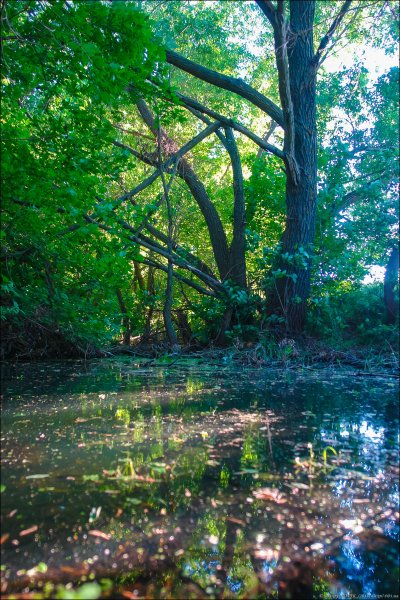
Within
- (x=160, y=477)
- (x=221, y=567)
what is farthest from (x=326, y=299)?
(x=221, y=567)

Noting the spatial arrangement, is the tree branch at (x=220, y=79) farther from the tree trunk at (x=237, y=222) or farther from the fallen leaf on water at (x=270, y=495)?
the fallen leaf on water at (x=270, y=495)

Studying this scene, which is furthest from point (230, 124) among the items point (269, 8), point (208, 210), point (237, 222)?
point (208, 210)

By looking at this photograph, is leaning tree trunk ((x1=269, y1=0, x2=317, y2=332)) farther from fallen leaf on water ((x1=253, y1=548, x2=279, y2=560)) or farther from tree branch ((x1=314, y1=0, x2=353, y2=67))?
fallen leaf on water ((x1=253, y1=548, x2=279, y2=560))

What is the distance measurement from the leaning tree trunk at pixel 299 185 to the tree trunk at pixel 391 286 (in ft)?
6.59

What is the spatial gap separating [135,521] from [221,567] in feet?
1.14

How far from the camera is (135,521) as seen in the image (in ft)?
5.05

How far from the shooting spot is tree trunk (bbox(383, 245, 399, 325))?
28.8ft

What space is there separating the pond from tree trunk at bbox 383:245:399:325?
5.74m

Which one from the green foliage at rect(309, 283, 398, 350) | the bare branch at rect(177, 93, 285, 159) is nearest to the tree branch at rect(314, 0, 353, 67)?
the bare branch at rect(177, 93, 285, 159)

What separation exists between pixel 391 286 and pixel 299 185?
2.93 meters

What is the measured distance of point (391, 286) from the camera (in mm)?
9164

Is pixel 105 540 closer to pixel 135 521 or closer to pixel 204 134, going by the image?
pixel 135 521

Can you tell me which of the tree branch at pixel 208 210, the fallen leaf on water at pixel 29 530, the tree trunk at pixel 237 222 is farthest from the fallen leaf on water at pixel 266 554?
the tree branch at pixel 208 210

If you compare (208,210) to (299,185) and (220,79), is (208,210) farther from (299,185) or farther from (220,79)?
(220,79)
